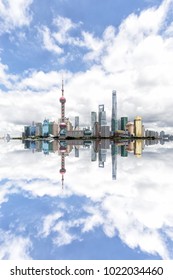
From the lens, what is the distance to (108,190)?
1456 centimetres

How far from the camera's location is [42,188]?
15.0 metres

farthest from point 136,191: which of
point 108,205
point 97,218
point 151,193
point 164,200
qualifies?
point 97,218

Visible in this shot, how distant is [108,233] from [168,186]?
7.59 meters

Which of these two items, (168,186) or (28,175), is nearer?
(168,186)

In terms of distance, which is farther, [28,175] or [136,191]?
[28,175]

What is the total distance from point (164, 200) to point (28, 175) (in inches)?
412

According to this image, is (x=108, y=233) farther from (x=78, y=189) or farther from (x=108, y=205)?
(x=78, y=189)
